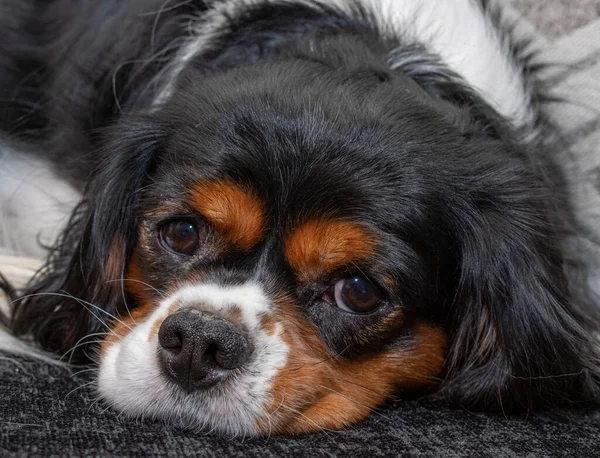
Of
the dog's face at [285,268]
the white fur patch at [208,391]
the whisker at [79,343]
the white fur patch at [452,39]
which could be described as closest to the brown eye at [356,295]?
the dog's face at [285,268]

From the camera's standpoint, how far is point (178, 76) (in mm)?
2318

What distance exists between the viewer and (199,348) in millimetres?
1510

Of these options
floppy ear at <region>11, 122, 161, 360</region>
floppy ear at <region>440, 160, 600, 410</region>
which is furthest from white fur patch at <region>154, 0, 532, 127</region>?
floppy ear at <region>440, 160, 600, 410</region>

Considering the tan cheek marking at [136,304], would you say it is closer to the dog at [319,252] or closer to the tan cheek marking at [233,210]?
the dog at [319,252]

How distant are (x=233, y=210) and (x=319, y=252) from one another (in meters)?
0.18

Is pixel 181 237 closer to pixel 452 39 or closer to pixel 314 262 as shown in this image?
pixel 314 262

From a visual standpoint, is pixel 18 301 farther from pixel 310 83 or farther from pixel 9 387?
pixel 310 83

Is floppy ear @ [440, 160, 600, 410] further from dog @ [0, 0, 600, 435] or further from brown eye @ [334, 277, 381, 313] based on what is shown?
brown eye @ [334, 277, 381, 313]

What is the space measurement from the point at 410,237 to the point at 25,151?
1.61m

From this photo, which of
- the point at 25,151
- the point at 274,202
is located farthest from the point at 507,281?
the point at 25,151

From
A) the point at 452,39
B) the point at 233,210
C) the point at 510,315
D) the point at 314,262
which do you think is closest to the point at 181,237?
the point at 233,210

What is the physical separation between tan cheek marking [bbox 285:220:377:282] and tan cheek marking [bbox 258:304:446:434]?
12cm

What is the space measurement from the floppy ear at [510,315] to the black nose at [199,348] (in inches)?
20.9

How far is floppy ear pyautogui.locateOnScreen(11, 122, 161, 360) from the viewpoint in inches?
74.9
